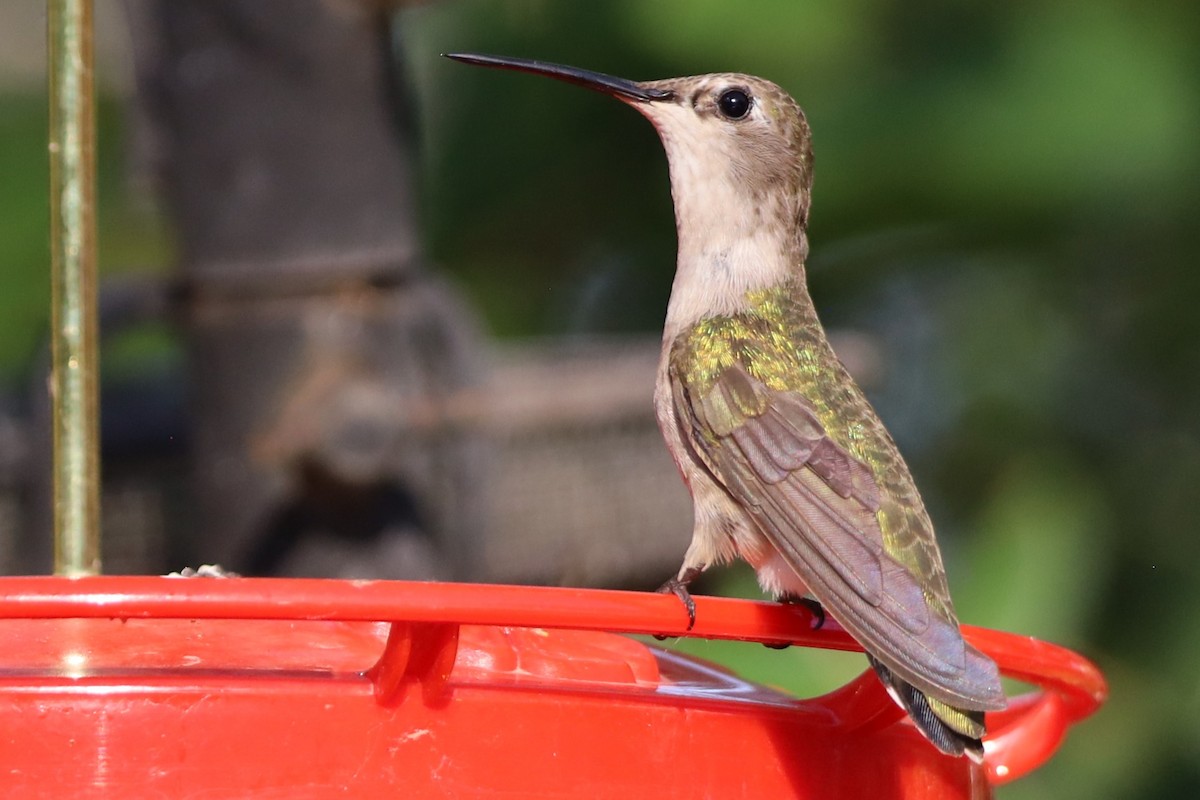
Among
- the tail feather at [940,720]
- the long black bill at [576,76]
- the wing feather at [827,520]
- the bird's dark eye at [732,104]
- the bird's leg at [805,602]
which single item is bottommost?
the bird's leg at [805,602]

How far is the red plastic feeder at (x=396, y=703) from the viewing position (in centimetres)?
157

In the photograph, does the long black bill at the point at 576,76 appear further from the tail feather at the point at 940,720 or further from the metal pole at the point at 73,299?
the tail feather at the point at 940,720

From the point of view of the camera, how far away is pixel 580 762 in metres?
1.79

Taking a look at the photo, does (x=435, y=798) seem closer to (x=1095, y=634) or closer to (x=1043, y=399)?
(x=1095, y=634)

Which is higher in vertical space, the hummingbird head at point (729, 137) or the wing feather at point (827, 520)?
the hummingbird head at point (729, 137)

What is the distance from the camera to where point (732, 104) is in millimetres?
3586

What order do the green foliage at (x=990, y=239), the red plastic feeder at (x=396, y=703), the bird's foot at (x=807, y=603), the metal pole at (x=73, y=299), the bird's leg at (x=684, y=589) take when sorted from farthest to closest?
the green foliage at (x=990, y=239) < the bird's foot at (x=807, y=603) < the metal pole at (x=73, y=299) < the bird's leg at (x=684, y=589) < the red plastic feeder at (x=396, y=703)

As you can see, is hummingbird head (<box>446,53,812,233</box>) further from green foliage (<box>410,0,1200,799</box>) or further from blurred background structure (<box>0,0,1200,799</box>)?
green foliage (<box>410,0,1200,799</box>)

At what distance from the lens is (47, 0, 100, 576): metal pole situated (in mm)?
2012

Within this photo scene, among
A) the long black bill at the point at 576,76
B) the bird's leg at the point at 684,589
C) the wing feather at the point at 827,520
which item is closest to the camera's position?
the bird's leg at the point at 684,589

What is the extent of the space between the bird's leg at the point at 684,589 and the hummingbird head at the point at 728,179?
73 centimetres

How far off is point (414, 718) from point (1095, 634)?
14.8 feet

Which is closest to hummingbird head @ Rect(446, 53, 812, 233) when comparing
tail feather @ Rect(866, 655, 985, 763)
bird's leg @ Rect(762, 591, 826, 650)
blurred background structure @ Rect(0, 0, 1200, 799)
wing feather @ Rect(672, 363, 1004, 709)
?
wing feather @ Rect(672, 363, 1004, 709)

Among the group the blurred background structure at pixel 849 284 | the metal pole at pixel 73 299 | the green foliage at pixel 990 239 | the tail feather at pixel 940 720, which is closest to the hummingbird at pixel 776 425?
the tail feather at pixel 940 720
